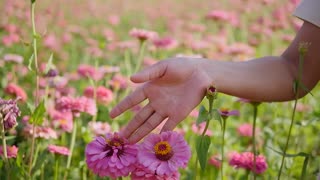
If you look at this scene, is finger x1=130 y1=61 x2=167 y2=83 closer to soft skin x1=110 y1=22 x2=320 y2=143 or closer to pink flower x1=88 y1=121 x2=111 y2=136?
soft skin x1=110 y1=22 x2=320 y2=143

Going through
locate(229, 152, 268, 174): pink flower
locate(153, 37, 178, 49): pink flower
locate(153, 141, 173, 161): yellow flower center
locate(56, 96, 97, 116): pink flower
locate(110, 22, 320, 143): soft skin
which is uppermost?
locate(110, 22, 320, 143): soft skin

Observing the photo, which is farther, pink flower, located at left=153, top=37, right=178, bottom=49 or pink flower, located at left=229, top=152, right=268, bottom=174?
pink flower, located at left=153, top=37, right=178, bottom=49

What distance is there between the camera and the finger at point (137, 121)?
92cm

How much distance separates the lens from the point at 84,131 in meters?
1.40

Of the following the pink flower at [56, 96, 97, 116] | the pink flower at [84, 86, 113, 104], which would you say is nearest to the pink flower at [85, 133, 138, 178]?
the pink flower at [56, 96, 97, 116]

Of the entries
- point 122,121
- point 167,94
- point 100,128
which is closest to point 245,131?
point 122,121

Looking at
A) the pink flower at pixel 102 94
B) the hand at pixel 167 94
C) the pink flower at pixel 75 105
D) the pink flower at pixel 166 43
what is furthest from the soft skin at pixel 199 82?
the pink flower at pixel 166 43

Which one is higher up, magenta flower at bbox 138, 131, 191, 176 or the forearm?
the forearm

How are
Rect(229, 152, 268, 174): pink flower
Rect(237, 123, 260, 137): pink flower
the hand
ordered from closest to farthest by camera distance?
the hand, Rect(229, 152, 268, 174): pink flower, Rect(237, 123, 260, 137): pink flower

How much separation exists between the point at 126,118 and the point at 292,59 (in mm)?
958

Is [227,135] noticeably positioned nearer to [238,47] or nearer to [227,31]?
[238,47]

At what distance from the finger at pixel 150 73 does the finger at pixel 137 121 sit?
0.06 m

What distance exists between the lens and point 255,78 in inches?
39.6

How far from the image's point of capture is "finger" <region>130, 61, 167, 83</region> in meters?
0.88
